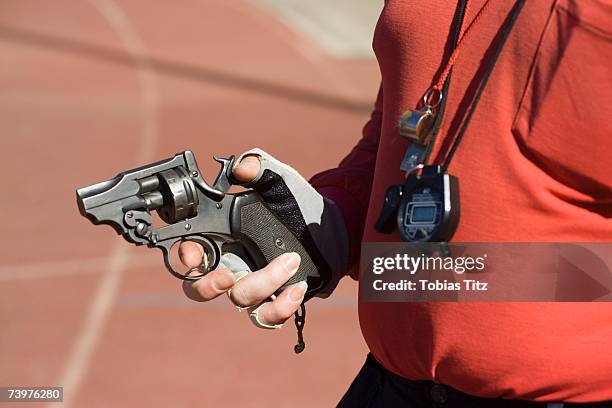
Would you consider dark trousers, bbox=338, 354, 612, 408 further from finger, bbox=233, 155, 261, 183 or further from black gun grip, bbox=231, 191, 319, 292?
finger, bbox=233, 155, 261, 183

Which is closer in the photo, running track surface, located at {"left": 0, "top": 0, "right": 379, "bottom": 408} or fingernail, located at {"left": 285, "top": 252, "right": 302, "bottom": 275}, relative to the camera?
fingernail, located at {"left": 285, "top": 252, "right": 302, "bottom": 275}

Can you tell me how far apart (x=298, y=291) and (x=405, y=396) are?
295mm

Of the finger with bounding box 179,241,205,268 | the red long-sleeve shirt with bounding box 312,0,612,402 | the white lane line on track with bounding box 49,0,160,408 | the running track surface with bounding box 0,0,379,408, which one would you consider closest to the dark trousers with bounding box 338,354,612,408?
the red long-sleeve shirt with bounding box 312,0,612,402

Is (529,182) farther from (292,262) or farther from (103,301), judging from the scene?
(103,301)

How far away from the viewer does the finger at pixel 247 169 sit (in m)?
2.06

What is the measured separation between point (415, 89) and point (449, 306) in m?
0.41

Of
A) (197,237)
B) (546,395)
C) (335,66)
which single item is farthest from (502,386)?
(335,66)

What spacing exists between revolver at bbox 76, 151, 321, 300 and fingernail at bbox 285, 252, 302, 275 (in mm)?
38

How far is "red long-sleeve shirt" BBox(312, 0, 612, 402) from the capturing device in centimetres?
174

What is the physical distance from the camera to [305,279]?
216 cm

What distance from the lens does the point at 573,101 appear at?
5.73 ft

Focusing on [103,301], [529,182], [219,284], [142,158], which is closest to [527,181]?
[529,182]

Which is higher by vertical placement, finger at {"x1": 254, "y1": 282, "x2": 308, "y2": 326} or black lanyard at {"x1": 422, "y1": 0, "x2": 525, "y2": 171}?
black lanyard at {"x1": 422, "y1": 0, "x2": 525, "y2": 171}

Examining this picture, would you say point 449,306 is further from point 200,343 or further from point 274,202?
point 200,343
